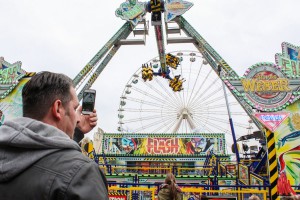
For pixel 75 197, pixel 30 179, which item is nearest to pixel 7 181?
pixel 30 179

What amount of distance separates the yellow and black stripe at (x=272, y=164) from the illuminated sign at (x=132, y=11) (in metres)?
12.5

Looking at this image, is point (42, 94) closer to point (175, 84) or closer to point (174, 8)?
point (174, 8)

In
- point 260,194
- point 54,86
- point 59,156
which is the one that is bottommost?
point 260,194

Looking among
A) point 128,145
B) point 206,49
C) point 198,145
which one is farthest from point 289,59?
point 128,145

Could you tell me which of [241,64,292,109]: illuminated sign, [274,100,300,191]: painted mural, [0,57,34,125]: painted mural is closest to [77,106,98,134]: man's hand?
[241,64,292,109]: illuminated sign

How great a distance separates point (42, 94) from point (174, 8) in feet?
50.7

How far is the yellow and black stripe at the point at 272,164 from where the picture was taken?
16.4ft

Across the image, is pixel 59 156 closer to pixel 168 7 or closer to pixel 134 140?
pixel 168 7

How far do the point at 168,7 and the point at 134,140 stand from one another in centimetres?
899

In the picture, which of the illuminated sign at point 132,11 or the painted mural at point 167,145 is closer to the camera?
the illuminated sign at point 132,11

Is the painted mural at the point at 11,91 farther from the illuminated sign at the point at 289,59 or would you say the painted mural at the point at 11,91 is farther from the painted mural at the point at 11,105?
the illuminated sign at the point at 289,59

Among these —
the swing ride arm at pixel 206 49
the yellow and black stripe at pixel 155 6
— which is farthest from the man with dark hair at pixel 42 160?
the yellow and black stripe at pixel 155 6

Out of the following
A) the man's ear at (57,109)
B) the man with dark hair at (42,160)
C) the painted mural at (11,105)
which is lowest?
the man with dark hair at (42,160)

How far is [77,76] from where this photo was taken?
50.9 feet
